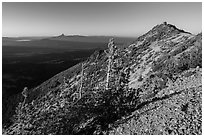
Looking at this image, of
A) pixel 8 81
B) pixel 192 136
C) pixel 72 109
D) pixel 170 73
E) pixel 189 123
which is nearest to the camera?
pixel 192 136

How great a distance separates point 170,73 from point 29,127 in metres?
18.9

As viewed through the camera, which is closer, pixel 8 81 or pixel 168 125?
pixel 168 125

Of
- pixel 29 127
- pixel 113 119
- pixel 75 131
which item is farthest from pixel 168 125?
pixel 29 127

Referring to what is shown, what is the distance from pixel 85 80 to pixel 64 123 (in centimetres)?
3893

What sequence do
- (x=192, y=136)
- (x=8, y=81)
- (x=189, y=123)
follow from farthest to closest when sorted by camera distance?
(x=8, y=81) < (x=189, y=123) < (x=192, y=136)

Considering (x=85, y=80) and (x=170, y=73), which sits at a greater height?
(x=170, y=73)

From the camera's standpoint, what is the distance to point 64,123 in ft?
63.9

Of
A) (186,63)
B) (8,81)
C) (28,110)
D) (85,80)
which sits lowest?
(8,81)

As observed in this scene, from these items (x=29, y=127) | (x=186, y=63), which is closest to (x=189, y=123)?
(x=29, y=127)

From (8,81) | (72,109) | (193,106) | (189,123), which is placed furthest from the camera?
(8,81)

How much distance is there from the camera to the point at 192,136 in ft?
50.7

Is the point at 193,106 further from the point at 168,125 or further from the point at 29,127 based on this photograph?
the point at 29,127

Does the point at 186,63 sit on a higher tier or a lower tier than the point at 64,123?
higher

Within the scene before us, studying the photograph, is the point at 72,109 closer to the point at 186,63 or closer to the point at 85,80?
the point at 186,63
